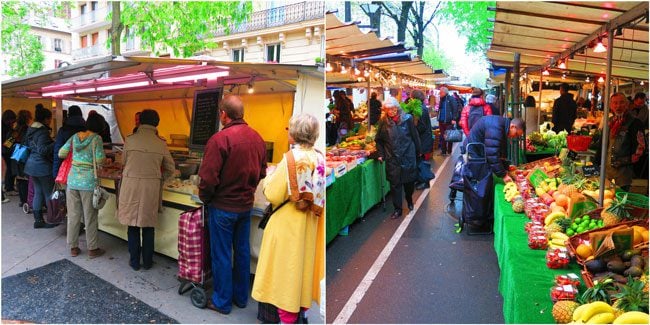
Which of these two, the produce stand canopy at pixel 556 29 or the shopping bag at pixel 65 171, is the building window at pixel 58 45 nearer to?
the shopping bag at pixel 65 171

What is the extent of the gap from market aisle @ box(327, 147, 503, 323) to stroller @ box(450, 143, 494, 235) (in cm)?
26

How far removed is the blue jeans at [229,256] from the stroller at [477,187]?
278 centimetres

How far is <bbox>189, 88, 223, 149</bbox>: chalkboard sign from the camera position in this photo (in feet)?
18.3

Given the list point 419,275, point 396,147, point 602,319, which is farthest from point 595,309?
point 396,147

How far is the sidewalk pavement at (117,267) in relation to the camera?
11.5 ft

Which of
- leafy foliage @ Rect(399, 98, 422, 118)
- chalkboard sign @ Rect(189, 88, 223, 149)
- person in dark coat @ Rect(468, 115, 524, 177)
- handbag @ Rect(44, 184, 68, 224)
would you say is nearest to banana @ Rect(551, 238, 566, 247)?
person in dark coat @ Rect(468, 115, 524, 177)

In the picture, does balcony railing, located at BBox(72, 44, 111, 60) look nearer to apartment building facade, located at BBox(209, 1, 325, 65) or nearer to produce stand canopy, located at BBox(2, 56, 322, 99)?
apartment building facade, located at BBox(209, 1, 325, 65)

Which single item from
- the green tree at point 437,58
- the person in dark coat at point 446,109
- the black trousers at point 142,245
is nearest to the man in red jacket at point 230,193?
the black trousers at point 142,245

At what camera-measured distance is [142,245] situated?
4352 mm

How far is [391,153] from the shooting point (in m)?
5.95

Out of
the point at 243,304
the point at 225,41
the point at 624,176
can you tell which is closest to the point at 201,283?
the point at 243,304

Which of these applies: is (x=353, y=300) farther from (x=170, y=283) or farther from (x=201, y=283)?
(x=170, y=283)

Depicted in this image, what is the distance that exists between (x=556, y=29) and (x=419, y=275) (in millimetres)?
2960

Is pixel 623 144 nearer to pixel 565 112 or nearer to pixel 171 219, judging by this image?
pixel 565 112
